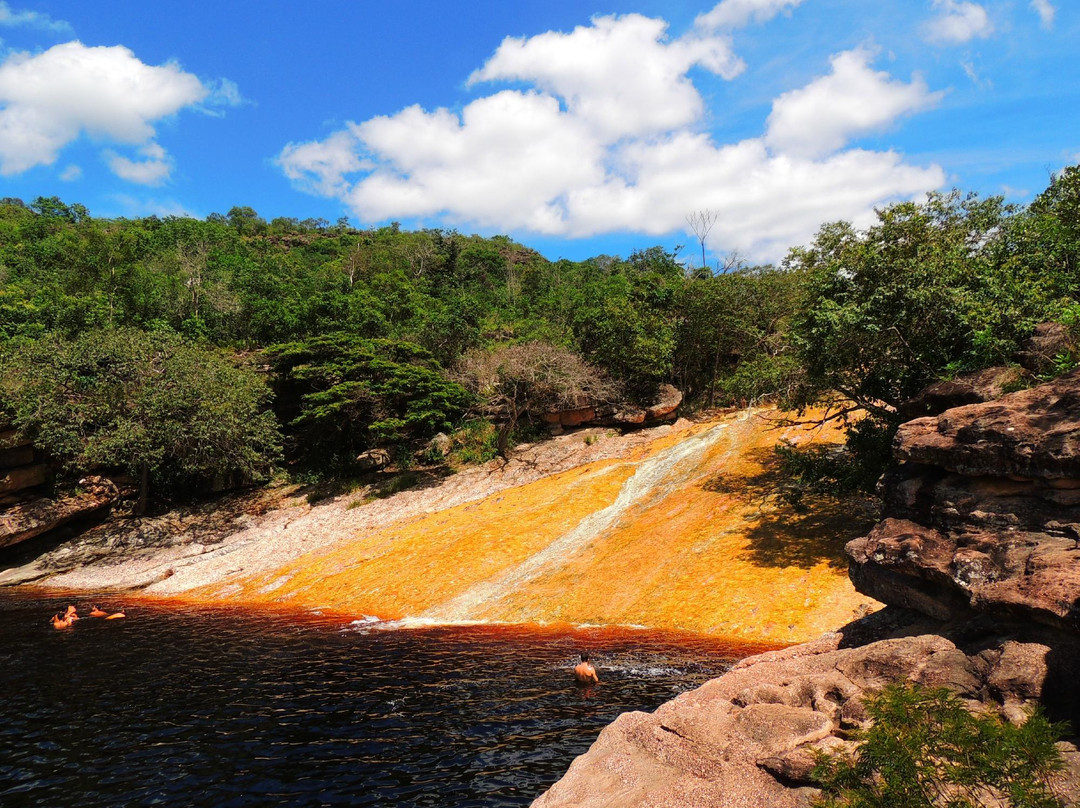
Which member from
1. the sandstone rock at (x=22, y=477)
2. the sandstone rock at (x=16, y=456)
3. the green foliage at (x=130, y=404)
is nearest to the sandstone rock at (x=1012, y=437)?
the green foliage at (x=130, y=404)

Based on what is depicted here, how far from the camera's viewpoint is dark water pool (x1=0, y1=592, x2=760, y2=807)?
37.0ft

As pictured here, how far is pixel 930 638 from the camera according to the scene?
10.9m

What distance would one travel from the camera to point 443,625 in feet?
78.7

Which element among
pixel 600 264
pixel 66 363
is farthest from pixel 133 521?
pixel 600 264

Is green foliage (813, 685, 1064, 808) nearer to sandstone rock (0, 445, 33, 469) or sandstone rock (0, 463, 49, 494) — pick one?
sandstone rock (0, 463, 49, 494)

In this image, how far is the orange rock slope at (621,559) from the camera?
22484mm

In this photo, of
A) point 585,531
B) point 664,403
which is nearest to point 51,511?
point 585,531

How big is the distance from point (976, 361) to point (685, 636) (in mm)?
13091

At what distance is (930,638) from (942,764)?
5.13 meters

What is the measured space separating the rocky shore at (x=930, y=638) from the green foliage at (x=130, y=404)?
37.8 meters

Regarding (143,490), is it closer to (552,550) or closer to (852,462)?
(552,550)

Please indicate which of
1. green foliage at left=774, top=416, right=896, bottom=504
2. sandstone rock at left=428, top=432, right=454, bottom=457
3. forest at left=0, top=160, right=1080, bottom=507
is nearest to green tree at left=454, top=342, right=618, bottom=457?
forest at left=0, top=160, right=1080, bottom=507

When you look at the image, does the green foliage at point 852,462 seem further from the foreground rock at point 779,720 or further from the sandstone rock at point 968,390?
the foreground rock at point 779,720

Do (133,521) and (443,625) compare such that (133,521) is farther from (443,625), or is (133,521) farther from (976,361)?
(976,361)
